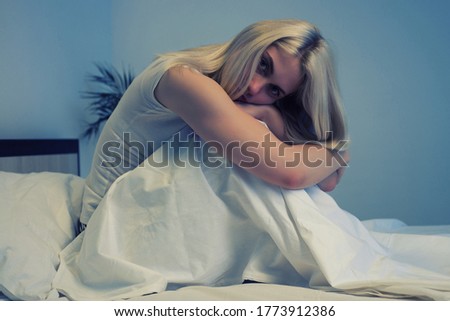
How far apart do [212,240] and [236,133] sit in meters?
0.22

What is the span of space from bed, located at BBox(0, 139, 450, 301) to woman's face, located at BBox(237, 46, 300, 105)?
453 mm

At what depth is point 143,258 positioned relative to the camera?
3.08 ft

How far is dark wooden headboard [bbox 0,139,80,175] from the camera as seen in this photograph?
1762 millimetres

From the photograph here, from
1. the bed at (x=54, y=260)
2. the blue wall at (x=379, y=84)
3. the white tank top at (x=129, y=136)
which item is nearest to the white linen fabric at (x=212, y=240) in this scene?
the bed at (x=54, y=260)

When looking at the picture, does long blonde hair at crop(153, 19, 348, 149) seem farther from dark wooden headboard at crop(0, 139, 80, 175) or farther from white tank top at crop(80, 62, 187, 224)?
dark wooden headboard at crop(0, 139, 80, 175)

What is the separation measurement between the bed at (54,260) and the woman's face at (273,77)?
0.45 m

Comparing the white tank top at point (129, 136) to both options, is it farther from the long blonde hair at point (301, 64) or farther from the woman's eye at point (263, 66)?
the woman's eye at point (263, 66)

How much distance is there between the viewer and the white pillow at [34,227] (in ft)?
2.95

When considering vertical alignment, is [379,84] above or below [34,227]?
above

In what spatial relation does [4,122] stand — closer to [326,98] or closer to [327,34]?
[326,98]

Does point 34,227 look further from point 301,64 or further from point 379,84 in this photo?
point 379,84

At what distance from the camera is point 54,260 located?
995 mm

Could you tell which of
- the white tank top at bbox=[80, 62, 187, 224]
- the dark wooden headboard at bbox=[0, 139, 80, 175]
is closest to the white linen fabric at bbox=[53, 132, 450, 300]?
the white tank top at bbox=[80, 62, 187, 224]

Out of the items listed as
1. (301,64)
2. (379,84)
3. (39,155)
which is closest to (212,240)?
(301,64)
